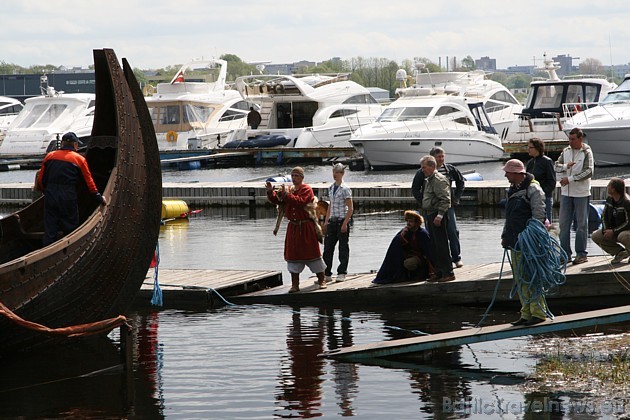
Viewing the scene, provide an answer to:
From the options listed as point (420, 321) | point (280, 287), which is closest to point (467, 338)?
point (420, 321)

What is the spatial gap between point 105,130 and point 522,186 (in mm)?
5363

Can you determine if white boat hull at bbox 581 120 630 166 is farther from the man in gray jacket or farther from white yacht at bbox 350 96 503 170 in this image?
the man in gray jacket

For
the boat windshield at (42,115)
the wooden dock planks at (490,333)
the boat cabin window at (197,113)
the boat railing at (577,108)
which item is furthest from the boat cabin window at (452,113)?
the wooden dock planks at (490,333)

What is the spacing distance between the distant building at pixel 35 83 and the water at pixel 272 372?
10591cm

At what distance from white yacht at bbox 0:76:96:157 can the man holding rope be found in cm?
4592

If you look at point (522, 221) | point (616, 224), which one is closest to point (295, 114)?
point (616, 224)

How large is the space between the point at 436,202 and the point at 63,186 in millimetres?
4145

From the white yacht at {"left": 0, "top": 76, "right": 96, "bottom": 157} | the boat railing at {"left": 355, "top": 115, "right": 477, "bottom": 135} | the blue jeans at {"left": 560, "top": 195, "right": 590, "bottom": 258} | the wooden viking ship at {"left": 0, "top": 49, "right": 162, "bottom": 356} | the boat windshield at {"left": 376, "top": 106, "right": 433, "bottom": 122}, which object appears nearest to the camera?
the wooden viking ship at {"left": 0, "top": 49, "right": 162, "bottom": 356}

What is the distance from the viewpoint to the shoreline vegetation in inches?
356

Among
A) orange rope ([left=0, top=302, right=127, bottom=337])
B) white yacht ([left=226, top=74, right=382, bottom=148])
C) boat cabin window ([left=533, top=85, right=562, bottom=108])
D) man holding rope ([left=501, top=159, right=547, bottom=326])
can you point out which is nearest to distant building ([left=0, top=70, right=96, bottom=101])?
white yacht ([left=226, top=74, right=382, bottom=148])

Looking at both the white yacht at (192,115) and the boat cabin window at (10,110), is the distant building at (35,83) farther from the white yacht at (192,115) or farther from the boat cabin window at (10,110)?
the white yacht at (192,115)

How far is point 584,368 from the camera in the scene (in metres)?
9.71

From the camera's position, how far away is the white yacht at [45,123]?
5597 centimetres

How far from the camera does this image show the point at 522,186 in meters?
10.5
